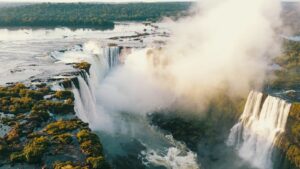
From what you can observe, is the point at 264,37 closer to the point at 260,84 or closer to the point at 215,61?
the point at 215,61

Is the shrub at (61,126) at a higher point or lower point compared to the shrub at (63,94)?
lower

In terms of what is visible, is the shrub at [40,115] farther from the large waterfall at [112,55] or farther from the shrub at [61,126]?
the large waterfall at [112,55]

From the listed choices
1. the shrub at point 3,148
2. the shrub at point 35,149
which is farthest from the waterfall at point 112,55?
the shrub at point 3,148

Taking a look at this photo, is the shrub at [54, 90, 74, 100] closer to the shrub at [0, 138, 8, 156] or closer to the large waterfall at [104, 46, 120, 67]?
the shrub at [0, 138, 8, 156]

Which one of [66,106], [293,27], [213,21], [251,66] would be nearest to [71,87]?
[66,106]

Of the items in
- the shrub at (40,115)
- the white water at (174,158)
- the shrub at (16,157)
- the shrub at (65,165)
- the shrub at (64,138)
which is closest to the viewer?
the shrub at (65,165)

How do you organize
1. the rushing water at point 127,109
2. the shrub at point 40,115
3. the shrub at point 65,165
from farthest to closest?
the rushing water at point 127,109, the shrub at point 40,115, the shrub at point 65,165

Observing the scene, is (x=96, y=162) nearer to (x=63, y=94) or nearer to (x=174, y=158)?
(x=63, y=94)
